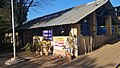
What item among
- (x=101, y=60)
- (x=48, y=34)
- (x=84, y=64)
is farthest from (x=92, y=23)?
(x=84, y=64)

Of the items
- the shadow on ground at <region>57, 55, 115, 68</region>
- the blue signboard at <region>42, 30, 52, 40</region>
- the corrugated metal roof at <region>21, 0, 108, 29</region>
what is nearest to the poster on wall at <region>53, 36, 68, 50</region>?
the blue signboard at <region>42, 30, 52, 40</region>

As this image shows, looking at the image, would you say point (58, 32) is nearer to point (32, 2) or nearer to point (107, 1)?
point (107, 1)

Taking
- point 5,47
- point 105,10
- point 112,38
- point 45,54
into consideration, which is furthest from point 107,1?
point 5,47

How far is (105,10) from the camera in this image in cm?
1808

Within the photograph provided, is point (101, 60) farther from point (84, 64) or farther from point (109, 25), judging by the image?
point (109, 25)

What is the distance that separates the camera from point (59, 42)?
17.2 m

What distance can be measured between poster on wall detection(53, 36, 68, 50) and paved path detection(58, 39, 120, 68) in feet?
8.00

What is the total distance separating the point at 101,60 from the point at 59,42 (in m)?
5.36

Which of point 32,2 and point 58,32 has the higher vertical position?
point 32,2

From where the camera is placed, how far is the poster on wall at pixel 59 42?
54.0 ft

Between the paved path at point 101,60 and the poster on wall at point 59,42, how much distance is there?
2.44 metres

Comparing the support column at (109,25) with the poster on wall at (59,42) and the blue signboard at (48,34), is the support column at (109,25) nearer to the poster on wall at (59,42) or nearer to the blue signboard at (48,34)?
the poster on wall at (59,42)

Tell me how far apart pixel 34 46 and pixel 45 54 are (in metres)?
3.93

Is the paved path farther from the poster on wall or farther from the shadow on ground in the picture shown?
the poster on wall
